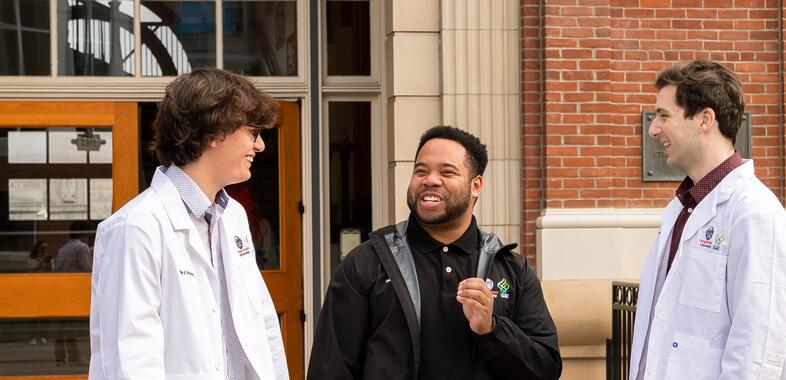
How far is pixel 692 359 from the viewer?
385 cm

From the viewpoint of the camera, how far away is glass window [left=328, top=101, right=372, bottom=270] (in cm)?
892

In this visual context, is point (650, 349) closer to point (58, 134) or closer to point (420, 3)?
point (420, 3)

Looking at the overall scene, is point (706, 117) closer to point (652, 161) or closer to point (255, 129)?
point (255, 129)

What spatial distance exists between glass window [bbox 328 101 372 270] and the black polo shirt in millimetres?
4809

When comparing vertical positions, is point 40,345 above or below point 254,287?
below

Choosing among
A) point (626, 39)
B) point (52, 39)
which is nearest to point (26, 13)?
point (52, 39)

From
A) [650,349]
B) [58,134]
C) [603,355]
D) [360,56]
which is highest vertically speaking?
[360,56]

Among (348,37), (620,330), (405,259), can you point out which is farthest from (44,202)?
(405,259)

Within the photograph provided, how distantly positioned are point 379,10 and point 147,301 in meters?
5.79

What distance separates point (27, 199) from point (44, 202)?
0.40 ft

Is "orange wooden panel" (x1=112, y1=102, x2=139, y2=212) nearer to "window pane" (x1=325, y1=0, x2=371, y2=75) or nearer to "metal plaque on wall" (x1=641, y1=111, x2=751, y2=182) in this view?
"window pane" (x1=325, y1=0, x2=371, y2=75)

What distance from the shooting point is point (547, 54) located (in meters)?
8.03

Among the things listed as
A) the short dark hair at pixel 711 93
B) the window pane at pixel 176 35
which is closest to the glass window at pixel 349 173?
the window pane at pixel 176 35

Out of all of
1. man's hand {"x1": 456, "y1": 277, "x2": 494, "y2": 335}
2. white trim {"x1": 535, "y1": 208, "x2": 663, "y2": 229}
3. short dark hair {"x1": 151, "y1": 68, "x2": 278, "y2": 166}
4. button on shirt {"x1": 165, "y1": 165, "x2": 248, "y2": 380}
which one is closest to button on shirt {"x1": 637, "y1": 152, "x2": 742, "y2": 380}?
man's hand {"x1": 456, "y1": 277, "x2": 494, "y2": 335}
